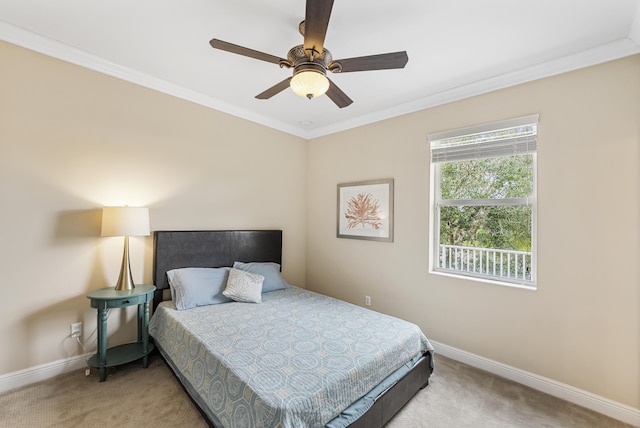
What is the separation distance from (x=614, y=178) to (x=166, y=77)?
3.95 m

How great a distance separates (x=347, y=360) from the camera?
1.79 m

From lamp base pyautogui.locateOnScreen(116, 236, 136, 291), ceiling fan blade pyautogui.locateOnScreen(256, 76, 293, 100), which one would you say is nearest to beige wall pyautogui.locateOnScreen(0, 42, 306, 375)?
lamp base pyautogui.locateOnScreen(116, 236, 136, 291)

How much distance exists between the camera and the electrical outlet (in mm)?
2428

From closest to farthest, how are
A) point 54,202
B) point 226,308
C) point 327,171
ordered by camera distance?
point 54,202 → point 226,308 → point 327,171

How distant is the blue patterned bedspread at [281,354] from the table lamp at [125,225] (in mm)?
429

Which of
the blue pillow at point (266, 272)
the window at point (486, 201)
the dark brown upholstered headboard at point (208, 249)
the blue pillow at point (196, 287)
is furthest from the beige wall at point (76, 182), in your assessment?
the window at point (486, 201)

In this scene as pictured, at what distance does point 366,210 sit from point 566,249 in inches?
77.3

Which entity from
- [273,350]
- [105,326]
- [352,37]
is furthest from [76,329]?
[352,37]

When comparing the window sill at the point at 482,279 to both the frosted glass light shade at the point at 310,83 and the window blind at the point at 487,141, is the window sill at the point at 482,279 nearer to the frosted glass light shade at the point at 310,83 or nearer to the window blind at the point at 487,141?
the window blind at the point at 487,141

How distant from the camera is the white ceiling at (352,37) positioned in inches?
72.2

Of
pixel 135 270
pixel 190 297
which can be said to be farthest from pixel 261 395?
pixel 135 270

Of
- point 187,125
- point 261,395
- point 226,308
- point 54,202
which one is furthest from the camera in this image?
point 187,125

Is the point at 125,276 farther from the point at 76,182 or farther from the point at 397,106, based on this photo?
the point at 397,106

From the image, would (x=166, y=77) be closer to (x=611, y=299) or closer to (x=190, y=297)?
(x=190, y=297)
